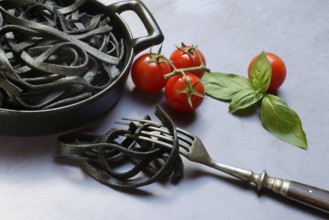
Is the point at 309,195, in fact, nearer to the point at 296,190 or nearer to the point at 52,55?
the point at 296,190

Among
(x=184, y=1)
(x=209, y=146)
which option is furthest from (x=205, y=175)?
(x=184, y=1)

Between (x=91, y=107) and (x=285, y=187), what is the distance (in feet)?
1.29

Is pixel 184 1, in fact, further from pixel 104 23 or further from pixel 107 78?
pixel 107 78

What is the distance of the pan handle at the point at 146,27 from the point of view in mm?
1081

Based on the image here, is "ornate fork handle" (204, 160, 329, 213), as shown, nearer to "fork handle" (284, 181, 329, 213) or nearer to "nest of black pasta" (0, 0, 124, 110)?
"fork handle" (284, 181, 329, 213)

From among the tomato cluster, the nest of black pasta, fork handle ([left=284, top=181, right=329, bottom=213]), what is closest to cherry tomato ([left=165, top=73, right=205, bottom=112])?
the tomato cluster

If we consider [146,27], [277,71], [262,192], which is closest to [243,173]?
[262,192]

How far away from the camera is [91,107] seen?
39.0 inches

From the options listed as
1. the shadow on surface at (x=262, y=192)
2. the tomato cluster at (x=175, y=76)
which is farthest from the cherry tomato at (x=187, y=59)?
the shadow on surface at (x=262, y=192)

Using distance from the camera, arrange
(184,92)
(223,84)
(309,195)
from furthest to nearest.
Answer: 1. (223,84)
2. (184,92)
3. (309,195)

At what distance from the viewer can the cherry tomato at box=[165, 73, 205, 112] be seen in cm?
103

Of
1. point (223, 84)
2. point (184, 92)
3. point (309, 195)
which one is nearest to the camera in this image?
point (309, 195)

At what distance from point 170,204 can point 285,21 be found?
0.68 m

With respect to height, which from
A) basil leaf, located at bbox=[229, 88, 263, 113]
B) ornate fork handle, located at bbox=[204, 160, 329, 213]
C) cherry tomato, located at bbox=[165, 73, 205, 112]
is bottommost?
ornate fork handle, located at bbox=[204, 160, 329, 213]
